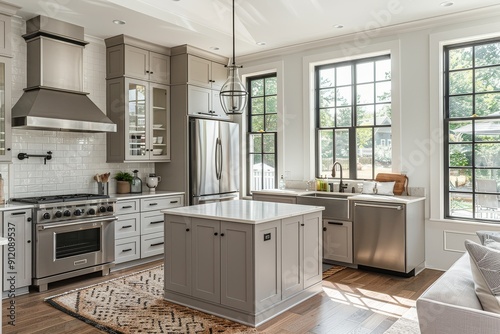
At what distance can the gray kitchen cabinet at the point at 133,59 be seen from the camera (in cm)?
551

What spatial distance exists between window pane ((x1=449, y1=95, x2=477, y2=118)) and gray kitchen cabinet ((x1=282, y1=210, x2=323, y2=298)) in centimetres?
237

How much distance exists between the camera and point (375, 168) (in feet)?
18.6

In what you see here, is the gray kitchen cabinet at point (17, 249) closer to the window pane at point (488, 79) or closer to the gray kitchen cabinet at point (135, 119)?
the gray kitchen cabinet at point (135, 119)

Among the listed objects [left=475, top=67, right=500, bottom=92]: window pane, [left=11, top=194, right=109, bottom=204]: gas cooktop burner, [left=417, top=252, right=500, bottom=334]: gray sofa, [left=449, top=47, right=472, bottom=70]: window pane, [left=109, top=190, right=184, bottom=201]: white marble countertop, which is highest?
[left=449, top=47, right=472, bottom=70]: window pane

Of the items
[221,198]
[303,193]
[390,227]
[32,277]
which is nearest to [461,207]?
[390,227]

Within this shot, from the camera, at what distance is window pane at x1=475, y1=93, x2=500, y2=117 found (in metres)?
4.77

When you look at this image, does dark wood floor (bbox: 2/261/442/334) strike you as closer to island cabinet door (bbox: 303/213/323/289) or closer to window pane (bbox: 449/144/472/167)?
island cabinet door (bbox: 303/213/323/289)

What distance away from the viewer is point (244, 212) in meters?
3.76

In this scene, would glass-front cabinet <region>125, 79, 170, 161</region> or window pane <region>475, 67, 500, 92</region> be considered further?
glass-front cabinet <region>125, 79, 170, 161</region>

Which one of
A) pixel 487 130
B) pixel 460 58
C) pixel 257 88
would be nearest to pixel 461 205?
pixel 487 130

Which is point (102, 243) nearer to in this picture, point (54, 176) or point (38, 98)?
point (54, 176)

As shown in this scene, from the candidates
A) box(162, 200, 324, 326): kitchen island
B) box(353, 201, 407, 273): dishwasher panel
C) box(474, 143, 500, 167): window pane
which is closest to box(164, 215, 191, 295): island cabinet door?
box(162, 200, 324, 326): kitchen island

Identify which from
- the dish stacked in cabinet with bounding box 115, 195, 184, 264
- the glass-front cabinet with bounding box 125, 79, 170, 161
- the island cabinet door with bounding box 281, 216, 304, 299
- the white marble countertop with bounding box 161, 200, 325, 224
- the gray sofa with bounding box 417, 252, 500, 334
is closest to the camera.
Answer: the gray sofa with bounding box 417, 252, 500, 334

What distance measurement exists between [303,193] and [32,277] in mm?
3517
